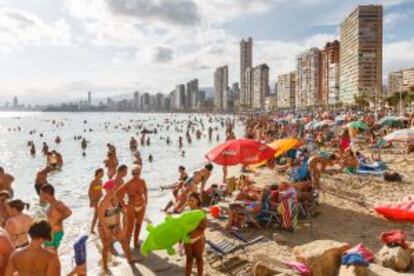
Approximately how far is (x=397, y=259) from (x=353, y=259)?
0.65 m

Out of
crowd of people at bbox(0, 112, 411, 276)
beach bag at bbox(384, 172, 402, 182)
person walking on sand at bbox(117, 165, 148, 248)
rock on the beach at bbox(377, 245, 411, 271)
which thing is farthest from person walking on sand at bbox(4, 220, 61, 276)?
beach bag at bbox(384, 172, 402, 182)

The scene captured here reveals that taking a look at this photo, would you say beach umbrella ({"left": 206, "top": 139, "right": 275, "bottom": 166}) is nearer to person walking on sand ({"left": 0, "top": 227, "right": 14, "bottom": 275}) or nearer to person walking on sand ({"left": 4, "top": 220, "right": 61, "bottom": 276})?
person walking on sand ({"left": 0, "top": 227, "right": 14, "bottom": 275})

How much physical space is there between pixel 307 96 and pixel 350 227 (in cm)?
16532

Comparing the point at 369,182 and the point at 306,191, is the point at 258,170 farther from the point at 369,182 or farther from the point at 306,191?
the point at 306,191

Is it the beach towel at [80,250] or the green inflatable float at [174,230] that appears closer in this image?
the beach towel at [80,250]

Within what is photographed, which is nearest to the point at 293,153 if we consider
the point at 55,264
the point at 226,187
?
the point at 226,187

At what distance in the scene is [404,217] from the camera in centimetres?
823

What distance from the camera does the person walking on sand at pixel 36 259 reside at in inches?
152

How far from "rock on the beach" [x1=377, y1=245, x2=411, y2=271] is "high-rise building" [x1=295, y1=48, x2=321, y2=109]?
154 metres

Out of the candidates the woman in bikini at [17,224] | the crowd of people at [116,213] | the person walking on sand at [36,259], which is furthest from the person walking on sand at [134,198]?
the person walking on sand at [36,259]

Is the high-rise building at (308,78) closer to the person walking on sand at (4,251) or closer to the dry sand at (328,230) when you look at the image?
the dry sand at (328,230)

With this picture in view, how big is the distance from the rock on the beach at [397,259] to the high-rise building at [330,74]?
14341 centimetres

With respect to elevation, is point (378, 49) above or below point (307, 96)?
above

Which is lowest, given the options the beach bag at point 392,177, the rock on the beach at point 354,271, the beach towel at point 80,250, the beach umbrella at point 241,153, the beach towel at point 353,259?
the beach bag at point 392,177
